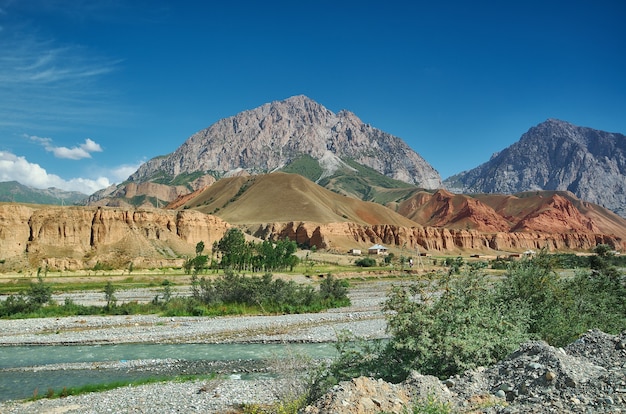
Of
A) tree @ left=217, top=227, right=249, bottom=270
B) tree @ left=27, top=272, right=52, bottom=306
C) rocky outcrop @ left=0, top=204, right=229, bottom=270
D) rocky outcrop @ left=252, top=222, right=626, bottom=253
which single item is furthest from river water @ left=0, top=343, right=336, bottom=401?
rocky outcrop @ left=252, top=222, right=626, bottom=253

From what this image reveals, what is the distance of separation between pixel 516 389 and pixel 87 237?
4023 inches

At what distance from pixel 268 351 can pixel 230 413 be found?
11.2 metres

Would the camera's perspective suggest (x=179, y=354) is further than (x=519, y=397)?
Yes

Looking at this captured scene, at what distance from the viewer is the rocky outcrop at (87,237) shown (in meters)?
87.7

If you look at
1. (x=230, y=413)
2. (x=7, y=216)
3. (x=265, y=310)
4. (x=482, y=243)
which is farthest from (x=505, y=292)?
(x=482, y=243)

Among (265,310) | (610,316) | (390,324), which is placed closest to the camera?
(390,324)

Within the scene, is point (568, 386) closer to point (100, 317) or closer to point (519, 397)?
point (519, 397)

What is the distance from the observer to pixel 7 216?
93000 mm

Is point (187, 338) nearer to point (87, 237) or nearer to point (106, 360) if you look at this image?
point (106, 360)

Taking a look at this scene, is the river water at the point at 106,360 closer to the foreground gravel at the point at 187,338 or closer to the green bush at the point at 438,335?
the foreground gravel at the point at 187,338

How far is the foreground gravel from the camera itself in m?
16.5

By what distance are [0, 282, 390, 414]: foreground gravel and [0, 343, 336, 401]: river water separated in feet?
2.17

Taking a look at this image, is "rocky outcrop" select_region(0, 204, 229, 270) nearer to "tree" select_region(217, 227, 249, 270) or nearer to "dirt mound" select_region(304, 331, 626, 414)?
"tree" select_region(217, 227, 249, 270)

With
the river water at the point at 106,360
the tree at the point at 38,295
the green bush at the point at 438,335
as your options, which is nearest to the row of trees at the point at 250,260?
the tree at the point at 38,295
